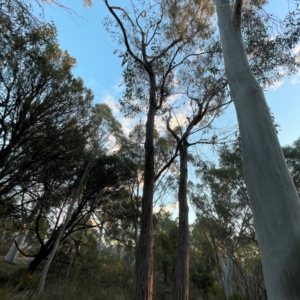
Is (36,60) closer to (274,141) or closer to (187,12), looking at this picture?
(187,12)

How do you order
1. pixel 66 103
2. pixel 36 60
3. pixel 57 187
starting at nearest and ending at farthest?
pixel 36 60 < pixel 66 103 < pixel 57 187

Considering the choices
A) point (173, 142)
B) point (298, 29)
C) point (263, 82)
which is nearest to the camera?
point (298, 29)

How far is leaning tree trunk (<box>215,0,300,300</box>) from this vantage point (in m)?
1.09

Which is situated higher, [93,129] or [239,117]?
[93,129]

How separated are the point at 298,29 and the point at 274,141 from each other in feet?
10.6

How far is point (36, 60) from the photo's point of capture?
5.15m

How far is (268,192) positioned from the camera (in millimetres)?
1313

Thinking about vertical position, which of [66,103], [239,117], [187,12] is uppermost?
[187,12]

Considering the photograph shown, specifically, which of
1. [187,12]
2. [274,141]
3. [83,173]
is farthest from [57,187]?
[274,141]

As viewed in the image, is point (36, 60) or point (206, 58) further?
point (206, 58)

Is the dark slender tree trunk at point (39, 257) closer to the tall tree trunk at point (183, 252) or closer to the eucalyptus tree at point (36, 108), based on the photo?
the eucalyptus tree at point (36, 108)

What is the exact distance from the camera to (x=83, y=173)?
8.02 metres

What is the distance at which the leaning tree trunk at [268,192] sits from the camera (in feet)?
3.59

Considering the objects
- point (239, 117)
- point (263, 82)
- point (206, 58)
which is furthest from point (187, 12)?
point (239, 117)
